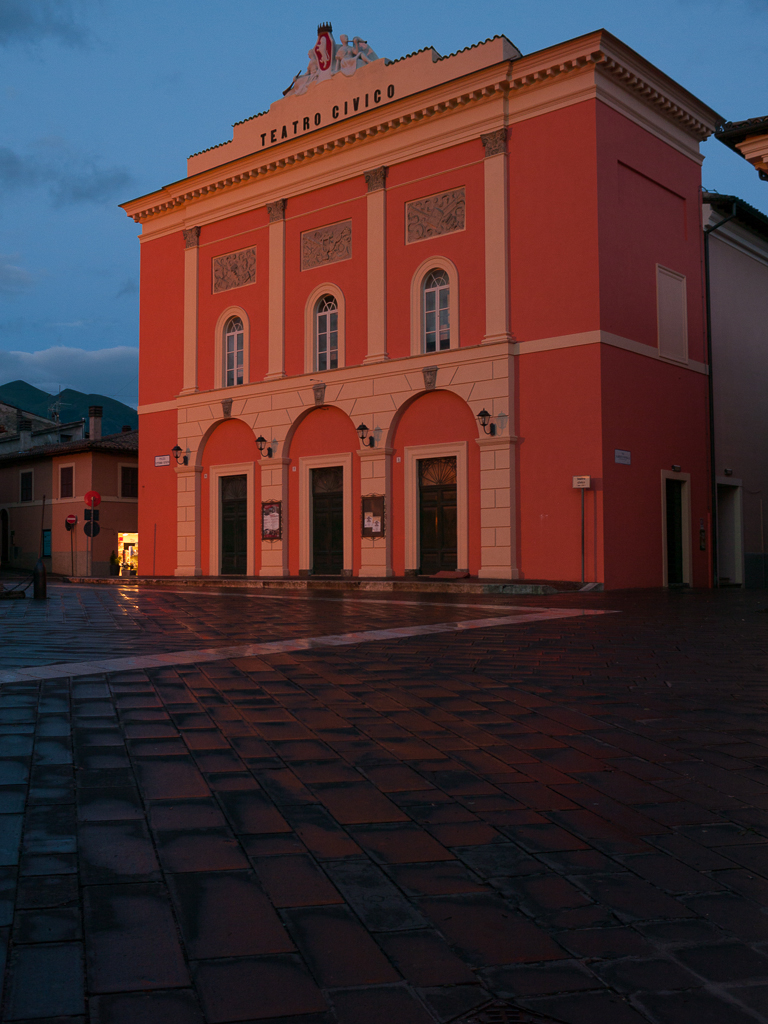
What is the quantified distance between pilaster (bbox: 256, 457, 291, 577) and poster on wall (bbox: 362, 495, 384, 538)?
3.06m

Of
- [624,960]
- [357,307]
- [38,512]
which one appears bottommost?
[624,960]

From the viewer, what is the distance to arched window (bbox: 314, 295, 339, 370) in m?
25.3

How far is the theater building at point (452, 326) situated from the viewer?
20.4 metres

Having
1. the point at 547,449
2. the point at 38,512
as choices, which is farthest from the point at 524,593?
the point at 38,512

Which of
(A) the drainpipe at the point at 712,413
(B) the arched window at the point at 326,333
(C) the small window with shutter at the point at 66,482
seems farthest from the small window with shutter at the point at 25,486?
(A) the drainpipe at the point at 712,413

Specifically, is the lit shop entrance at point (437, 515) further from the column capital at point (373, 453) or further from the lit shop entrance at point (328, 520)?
the lit shop entrance at point (328, 520)

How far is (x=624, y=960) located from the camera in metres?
2.35

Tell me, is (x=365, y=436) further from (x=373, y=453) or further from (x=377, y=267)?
(x=377, y=267)

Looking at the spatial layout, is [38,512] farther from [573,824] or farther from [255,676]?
[573,824]

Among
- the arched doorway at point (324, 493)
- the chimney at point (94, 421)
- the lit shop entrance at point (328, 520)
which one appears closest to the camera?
the arched doorway at point (324, 493)

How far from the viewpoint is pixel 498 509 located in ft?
69.2

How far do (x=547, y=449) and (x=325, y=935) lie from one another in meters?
18.8

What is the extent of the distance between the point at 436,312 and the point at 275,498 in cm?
700

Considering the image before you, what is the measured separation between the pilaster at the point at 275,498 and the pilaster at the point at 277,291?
250 centimetres
